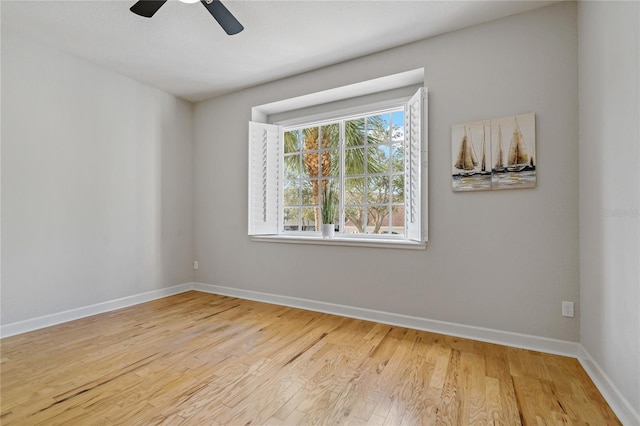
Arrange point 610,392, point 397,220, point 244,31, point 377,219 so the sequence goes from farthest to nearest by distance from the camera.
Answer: point 377,219 → point 397,220 → point 244,31 → point 610,392

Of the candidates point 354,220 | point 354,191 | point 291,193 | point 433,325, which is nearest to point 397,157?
point 354,191

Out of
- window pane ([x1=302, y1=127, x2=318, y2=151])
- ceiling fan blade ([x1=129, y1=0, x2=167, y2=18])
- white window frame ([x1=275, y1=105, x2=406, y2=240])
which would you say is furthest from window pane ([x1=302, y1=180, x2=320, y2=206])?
ceiling fan blade ([x1=129, y1=0, x2=167, y2=18])

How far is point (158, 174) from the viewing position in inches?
150

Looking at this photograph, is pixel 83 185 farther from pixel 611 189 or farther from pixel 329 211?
pixel 611 189

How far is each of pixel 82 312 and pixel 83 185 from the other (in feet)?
4.24

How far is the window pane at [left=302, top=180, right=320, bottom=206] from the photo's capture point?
3.69m

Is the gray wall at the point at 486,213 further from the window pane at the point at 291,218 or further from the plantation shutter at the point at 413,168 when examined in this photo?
the window pane at the point at 291,218

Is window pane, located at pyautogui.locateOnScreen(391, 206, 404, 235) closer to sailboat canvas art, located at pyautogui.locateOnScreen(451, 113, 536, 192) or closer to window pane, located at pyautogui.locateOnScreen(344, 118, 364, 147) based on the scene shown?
sailboat canvas art, located at pyautogui.locateOnScreen(451, 113, 536, 192)

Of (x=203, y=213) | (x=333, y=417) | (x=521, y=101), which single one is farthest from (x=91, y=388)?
(x=521, y=101)

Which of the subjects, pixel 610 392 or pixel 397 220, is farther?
pixel 397 220

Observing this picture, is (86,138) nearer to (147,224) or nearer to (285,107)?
(147,224)

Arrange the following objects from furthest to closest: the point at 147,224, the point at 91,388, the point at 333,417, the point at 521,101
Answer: the point at 147,224, the point at 521,101, the point at 91,388, the point at 333,417

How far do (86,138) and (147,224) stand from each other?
1.13 meters

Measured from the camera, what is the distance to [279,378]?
1857mm
